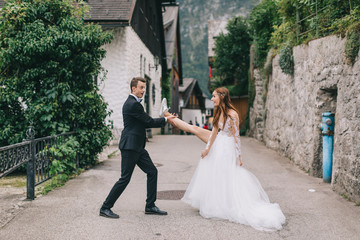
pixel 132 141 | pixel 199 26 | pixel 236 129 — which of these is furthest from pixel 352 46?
pixel 199 26

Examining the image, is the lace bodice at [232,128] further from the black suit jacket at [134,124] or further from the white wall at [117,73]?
the white wall at [117,73]

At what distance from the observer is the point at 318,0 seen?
10.1m

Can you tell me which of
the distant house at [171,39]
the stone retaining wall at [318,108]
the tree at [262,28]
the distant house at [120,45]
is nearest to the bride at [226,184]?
the stone retaining wall at [318,108]

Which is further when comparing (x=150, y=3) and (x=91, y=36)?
(x=150, y=3)

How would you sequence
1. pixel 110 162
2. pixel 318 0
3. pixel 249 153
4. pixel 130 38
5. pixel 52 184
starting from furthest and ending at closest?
pixel 130 38 < pixel 249 153 < pixel 110 162 < pixel 318 0 < pixel 52 184

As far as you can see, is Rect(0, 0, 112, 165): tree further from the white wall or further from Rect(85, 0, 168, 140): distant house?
the white wall

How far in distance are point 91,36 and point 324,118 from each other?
571 centimetres

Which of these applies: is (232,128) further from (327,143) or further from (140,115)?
(327,143)

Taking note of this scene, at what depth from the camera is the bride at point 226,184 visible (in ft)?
17.5

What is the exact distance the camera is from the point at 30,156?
261 inches

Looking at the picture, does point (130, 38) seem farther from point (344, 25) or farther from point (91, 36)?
point (344, 25)

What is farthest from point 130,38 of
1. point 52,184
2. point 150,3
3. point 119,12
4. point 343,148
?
point 343,148

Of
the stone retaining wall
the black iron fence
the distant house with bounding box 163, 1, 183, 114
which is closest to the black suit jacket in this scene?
the black iron fence

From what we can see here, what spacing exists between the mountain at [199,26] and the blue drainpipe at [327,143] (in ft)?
258
